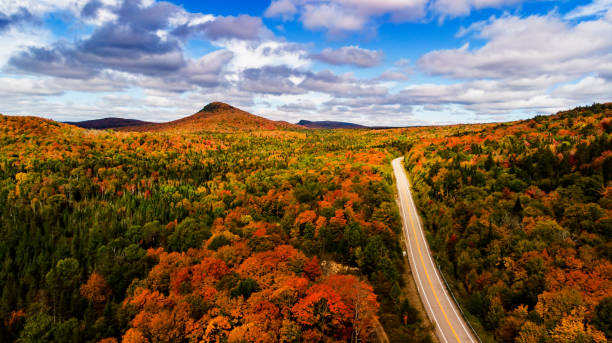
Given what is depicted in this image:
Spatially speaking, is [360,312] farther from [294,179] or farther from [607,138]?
[607,138]

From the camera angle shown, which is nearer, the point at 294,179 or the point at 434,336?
the point at 434,336

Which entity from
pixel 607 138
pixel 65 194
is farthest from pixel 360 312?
pixel 65 194

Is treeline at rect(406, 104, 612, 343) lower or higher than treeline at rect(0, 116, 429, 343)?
higher

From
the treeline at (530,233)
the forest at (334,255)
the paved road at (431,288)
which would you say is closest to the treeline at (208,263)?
the forest at (334,255)

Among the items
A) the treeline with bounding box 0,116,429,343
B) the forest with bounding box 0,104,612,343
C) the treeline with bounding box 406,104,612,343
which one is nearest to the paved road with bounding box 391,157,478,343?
the forest with bounding box 0,104,612,343

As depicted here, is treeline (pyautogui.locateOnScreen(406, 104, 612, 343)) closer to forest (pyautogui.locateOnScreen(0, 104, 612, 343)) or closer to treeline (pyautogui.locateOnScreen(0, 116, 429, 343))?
forest (pyautogui.locateOnScreen(0, 104, 612, 343))
